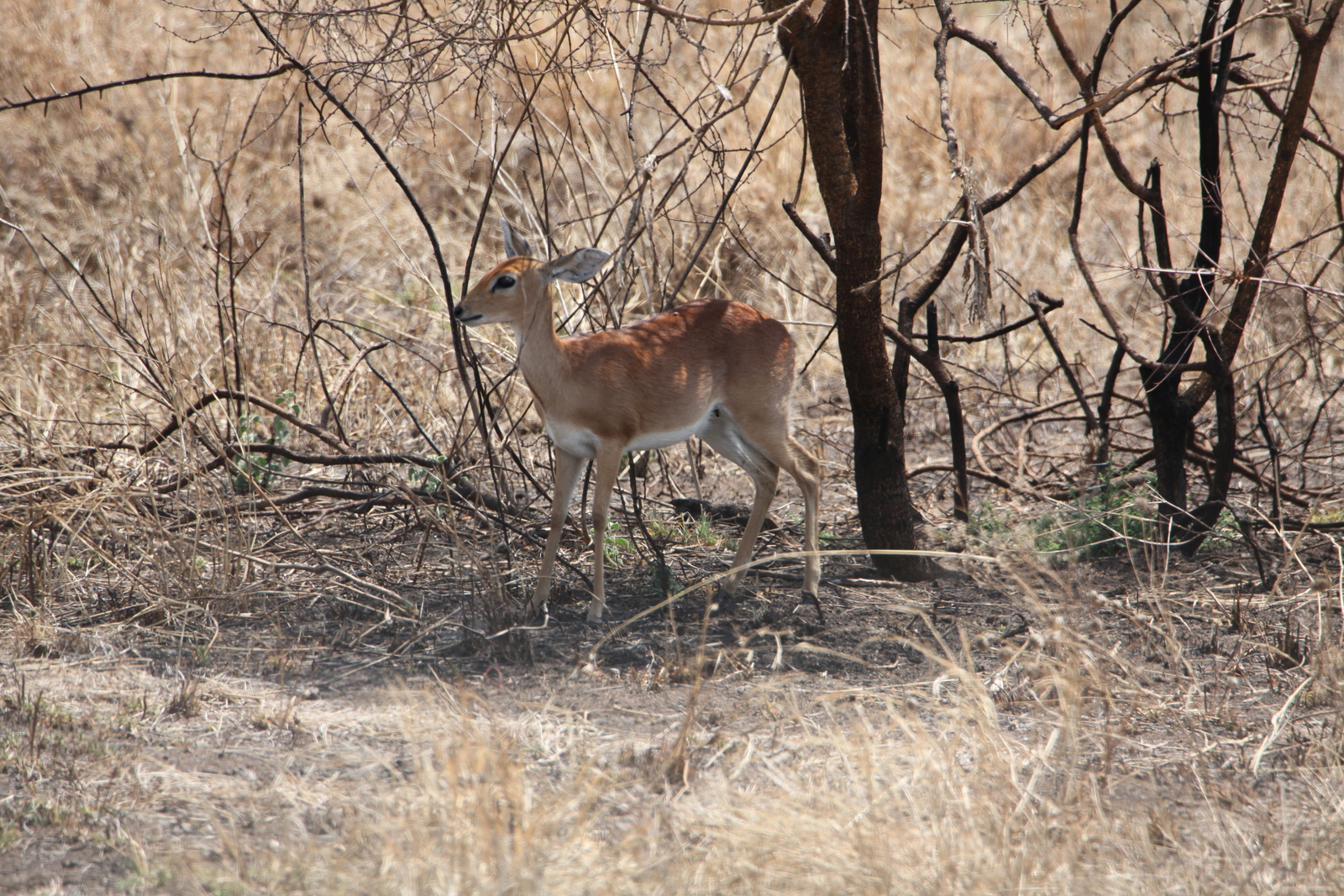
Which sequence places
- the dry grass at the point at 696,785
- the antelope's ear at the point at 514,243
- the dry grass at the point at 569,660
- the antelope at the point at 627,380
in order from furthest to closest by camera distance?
the antelope's ear at the point at 514,243 → the antelope at the point at 627,380 → the dry grass at the point at 569,660 → the dry grass at the point at 696,785

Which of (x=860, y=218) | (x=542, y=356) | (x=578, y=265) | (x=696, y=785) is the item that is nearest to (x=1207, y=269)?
(x=860, y=218)

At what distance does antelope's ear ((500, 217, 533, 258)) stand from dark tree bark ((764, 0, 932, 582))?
48.7 inches

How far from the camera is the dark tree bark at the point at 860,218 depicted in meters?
4.73

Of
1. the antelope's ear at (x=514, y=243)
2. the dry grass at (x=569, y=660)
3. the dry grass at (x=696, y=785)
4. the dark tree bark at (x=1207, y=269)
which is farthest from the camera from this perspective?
the dark tree bark at (x=1207, y=269)

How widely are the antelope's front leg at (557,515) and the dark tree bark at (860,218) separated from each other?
48.6 inches

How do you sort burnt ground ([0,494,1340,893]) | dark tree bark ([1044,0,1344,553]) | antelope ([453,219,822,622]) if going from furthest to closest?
dark tree bark ([1044,0,1344,553])
antelope ([453,219,822,622])
burnt ground ([0,494,1340,893])

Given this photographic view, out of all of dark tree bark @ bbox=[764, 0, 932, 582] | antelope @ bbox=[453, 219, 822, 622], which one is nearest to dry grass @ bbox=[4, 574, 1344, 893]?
antelope @ bbox=[453, 219, 822, 622]

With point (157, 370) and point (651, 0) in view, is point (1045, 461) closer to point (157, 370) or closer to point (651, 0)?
point (651, 0)

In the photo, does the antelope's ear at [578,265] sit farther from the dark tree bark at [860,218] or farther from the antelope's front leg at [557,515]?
the dark tree bark at [860,218]

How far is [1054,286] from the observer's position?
9.63 meters

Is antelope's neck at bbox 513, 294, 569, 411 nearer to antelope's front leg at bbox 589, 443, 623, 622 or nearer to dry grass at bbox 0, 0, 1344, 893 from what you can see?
antelope's front leg at bbox 589, 443, 623, 622

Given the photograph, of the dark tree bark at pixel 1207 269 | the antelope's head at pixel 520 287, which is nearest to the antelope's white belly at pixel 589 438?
the antelope's head at pixel 520 287

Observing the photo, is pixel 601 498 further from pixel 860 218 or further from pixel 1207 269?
pixel 1207 269

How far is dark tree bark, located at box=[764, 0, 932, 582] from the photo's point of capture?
4.73 meters
